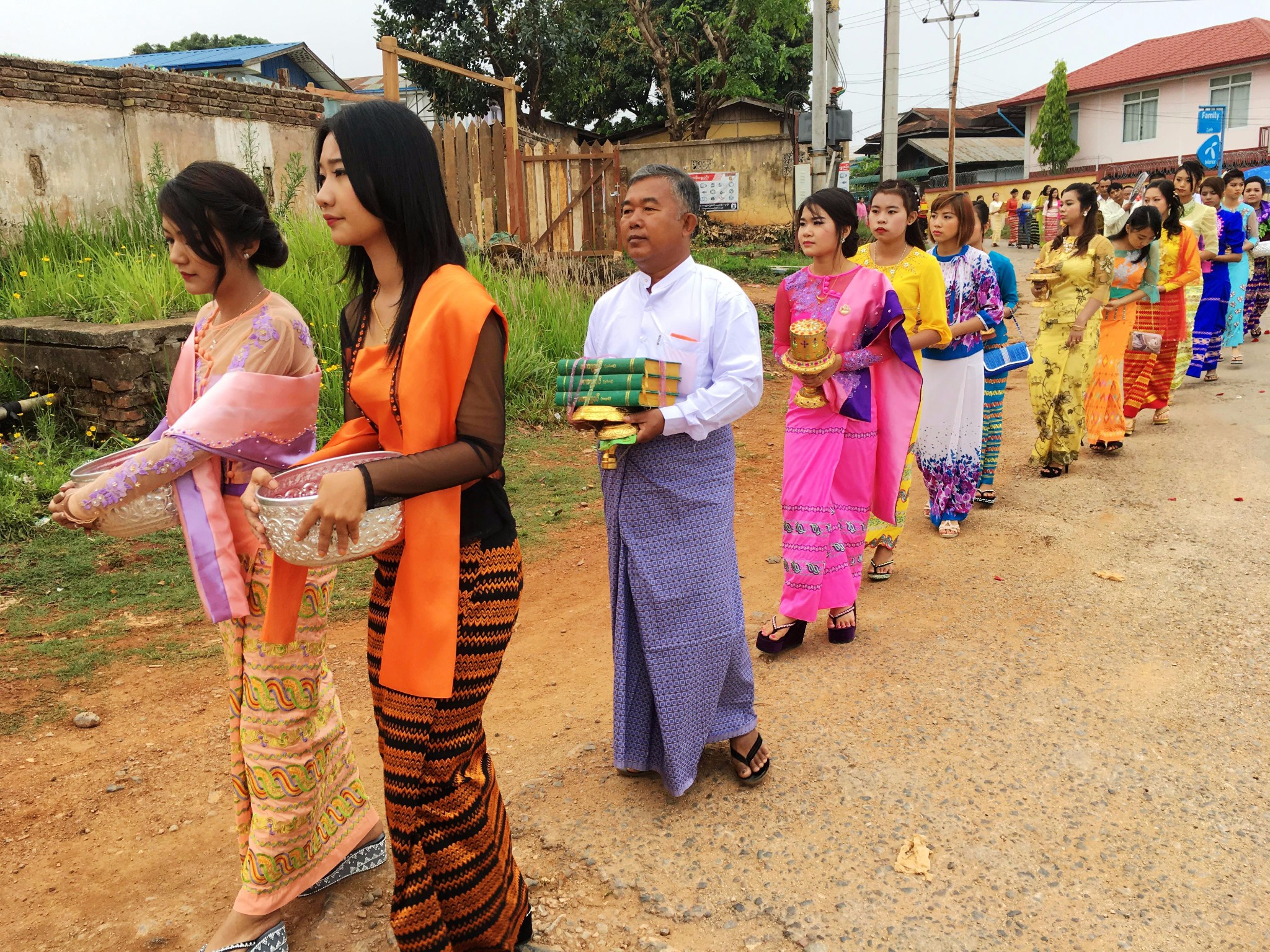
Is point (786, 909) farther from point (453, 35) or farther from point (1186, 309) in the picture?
point (453, 35)

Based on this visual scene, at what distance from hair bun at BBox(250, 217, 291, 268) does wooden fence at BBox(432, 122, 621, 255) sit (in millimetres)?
8647

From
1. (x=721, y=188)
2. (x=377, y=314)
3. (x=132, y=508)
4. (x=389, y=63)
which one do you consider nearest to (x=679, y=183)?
(x=377, y=314)

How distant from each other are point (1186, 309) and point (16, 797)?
945 centimetres

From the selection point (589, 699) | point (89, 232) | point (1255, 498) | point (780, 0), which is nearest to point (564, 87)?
point (780, 0)

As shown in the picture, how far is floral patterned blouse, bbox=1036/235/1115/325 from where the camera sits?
6871 mm

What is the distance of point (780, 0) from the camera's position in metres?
23.9

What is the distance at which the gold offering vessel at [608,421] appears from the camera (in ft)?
8.77

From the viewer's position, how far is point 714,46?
2497cm

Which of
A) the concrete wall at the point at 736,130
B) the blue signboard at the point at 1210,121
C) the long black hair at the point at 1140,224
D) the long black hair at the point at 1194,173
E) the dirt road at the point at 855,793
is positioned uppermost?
the concrete wall at the point at 736,130

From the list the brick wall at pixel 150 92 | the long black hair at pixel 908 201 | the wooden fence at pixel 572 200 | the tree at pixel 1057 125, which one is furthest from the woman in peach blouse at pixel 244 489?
the tree at pixel 1057 125

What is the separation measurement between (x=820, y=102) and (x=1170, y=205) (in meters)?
5.68

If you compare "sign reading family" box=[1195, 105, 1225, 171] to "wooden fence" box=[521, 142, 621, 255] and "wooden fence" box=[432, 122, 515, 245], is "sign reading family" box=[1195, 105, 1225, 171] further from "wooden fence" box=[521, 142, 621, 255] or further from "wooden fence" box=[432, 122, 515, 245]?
"wooden fence" box=[432, 122, 515, 245]

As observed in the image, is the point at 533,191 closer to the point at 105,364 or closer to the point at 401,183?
the point at 105,364

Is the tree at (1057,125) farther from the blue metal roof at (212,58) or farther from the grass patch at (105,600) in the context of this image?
the grass patch at (105,600)
